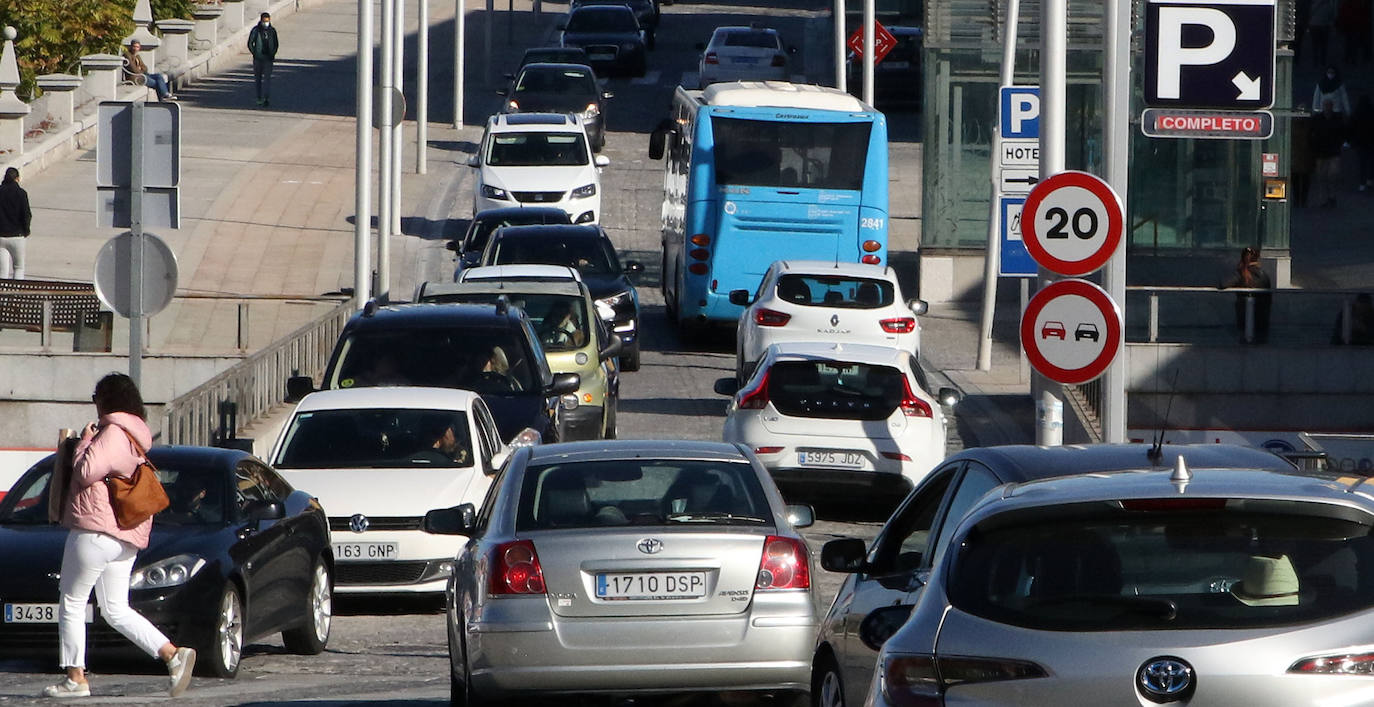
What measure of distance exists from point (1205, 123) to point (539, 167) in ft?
78.5

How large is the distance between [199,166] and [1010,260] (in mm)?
26602

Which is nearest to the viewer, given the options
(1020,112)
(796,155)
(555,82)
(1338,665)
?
(1338,665)

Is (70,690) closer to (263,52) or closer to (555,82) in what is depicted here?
(555,82)

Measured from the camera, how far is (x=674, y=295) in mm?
30531

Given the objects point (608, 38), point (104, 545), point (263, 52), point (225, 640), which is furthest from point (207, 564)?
point (608, 38)

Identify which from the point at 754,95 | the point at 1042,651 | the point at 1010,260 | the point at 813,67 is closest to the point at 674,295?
the point at 754,95

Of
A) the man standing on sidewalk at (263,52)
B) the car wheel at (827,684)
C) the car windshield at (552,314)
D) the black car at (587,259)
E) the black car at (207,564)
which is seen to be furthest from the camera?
the man standing on sidewalk at (263,52)

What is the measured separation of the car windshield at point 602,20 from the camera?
195ft

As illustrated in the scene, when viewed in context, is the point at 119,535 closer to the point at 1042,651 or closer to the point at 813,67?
the point at 1042,651

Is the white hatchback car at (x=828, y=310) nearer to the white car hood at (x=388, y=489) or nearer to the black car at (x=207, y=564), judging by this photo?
the white car hood at (x=388, y=489)

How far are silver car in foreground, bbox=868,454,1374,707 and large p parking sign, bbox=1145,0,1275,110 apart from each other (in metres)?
6.91

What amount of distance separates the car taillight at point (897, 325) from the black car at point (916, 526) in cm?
1614

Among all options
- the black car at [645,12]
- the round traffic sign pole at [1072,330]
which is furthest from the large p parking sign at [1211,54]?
the black car at [645,12]

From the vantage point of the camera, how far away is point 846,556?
7.72 m
